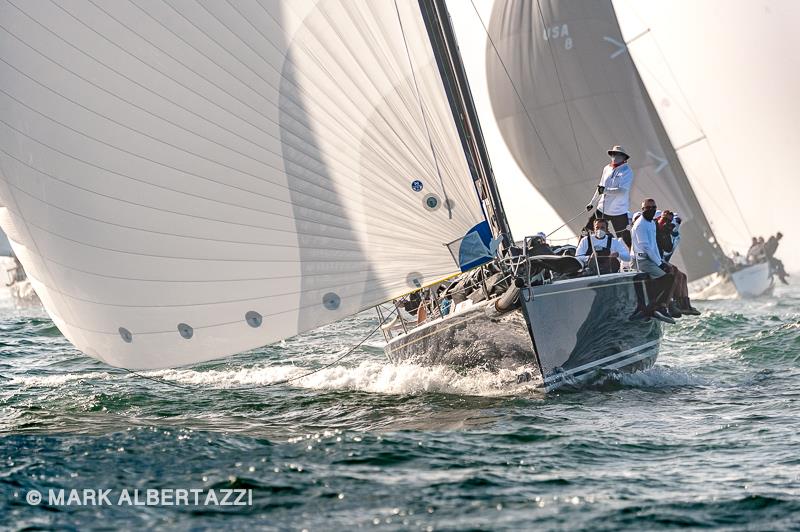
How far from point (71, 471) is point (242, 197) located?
317 centimetres

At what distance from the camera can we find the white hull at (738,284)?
106 feet

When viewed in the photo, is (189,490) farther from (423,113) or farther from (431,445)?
(423,113)

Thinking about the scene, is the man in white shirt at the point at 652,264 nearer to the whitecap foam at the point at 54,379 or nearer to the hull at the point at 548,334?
the hull at the point at 548,334

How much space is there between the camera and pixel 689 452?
679 cm

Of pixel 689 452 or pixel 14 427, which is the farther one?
pixel 14 427

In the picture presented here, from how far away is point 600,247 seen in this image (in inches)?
424

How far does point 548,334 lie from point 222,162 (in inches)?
130

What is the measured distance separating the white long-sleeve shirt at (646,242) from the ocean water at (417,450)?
129 cm

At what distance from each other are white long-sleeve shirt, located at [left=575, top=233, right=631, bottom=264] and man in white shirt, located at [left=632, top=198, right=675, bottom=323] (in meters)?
0.25

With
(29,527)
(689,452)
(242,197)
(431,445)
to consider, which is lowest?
(689,452)

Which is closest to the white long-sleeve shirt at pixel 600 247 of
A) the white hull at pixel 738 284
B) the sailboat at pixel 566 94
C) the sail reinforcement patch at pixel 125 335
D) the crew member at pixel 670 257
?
the crew member at pixel 670 257

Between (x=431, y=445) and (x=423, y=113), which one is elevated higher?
(x=423, y=113)

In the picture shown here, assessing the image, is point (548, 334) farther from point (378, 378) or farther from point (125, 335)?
point (125, 335)

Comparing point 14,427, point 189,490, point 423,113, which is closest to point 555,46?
point 423,113
